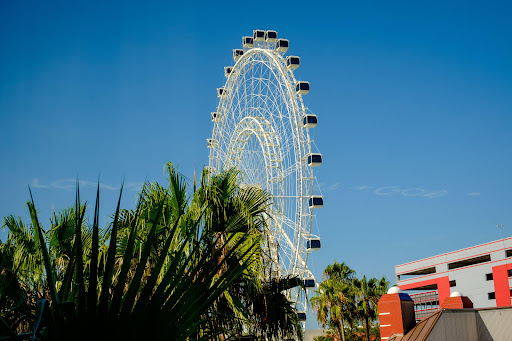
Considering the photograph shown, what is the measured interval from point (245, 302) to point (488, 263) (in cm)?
4146

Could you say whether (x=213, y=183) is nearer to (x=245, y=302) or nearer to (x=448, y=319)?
(x=245, y=302)

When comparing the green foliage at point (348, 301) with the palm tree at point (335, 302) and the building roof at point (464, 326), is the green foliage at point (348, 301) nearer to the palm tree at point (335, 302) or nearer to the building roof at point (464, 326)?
the palm tree at point (335, 302)

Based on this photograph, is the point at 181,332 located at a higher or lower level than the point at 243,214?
lower

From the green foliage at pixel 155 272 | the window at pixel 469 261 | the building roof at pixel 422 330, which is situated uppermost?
the window at pixel 469 261

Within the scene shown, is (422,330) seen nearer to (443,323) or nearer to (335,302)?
(443,323)

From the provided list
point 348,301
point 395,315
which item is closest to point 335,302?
point 348,301

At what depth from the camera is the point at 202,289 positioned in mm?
3229

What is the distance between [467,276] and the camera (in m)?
49.7

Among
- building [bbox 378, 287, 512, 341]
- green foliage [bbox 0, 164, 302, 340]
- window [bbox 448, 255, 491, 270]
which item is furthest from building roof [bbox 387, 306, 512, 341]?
window [bbox 448, 255, 491, 270]

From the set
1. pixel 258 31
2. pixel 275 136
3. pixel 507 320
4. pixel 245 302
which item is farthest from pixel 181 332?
pixel 258 31

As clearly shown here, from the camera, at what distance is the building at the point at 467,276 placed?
4597cm

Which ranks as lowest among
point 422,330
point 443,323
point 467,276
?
point 422,330

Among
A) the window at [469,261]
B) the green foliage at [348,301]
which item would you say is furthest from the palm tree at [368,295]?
the window at [469,261]

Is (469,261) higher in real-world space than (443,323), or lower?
higher
